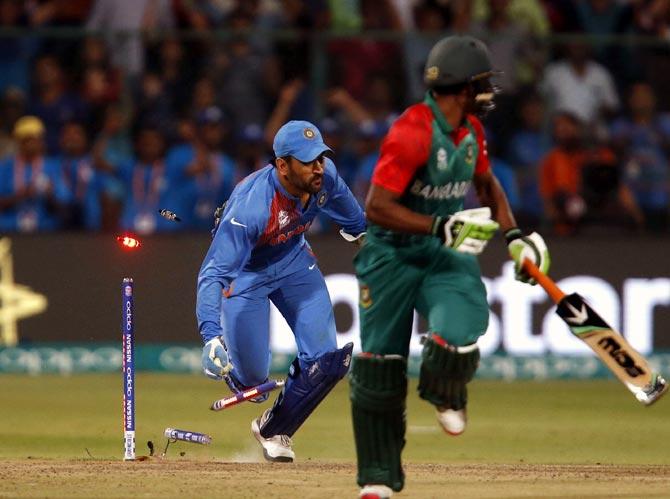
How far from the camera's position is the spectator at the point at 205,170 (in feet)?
50.6

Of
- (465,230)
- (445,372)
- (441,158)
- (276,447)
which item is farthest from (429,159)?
(276,447)

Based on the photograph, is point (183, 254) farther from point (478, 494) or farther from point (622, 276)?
point (478, 494)

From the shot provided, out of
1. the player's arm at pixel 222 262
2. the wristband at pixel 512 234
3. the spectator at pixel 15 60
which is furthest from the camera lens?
the spectator at pixel 15 60

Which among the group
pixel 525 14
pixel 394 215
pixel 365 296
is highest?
pixel 525 14

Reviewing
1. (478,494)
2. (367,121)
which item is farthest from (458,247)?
(367,121)

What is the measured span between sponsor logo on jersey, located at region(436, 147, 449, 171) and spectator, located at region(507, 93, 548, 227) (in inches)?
334

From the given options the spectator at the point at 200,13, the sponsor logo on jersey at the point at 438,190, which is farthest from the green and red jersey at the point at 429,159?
the spectator at the point at 200,13

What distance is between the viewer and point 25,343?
15609mm

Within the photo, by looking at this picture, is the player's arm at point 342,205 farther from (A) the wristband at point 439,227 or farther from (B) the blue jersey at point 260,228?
(A) the wristband at point 439,227

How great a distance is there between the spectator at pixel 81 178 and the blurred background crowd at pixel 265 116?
1 cm

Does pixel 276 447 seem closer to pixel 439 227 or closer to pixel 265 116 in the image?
pixel 439 227

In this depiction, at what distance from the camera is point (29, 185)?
50.6ft

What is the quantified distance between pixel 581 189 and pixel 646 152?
78 centimetres

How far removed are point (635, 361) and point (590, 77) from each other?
8.95 meters
